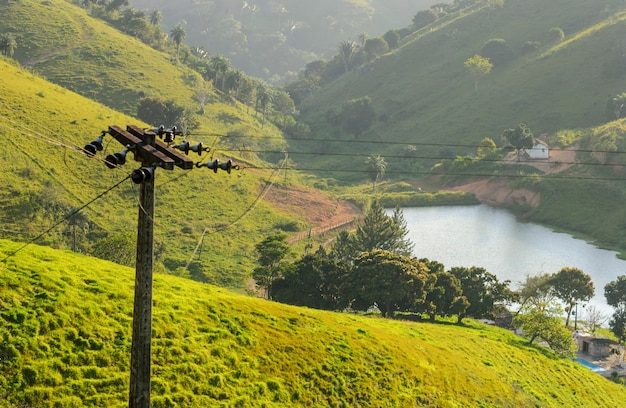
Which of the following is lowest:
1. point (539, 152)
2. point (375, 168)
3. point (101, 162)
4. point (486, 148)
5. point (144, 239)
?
point (144, 239)

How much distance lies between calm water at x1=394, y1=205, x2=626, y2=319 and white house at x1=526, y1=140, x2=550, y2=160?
2353 centimetres

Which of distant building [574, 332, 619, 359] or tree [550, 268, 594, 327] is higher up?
tree [550, 268, 594, 327]

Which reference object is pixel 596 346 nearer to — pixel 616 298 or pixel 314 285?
pixel 616 298

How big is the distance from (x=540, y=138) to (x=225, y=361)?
514ft

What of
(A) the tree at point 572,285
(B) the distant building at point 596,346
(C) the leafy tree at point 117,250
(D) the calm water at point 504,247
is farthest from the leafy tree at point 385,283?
(D) the calm water at point 504,247

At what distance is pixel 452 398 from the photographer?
4494cm

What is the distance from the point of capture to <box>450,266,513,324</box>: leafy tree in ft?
278

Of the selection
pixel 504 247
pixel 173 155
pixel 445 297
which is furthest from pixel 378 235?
pixel 173 155

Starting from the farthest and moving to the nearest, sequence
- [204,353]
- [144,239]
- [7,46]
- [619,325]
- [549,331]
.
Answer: [7,46]
[619,325]
[549,331]
[204,353]
[144,239]

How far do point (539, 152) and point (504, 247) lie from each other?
50.3 meters

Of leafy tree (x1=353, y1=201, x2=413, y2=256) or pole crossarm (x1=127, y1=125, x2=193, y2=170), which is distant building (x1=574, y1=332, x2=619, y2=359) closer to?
leafy tree (x1=353, y1=201, x2=413, y2=256)

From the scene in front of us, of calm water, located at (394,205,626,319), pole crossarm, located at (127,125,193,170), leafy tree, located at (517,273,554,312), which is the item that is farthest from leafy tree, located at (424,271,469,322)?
Answer: pole crossarm, located at (127,125,193,170)

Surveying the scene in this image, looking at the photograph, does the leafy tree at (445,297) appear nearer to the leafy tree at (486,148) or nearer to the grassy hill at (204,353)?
the grassy hill at (204,353)

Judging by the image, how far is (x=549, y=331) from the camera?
73.8 metres
